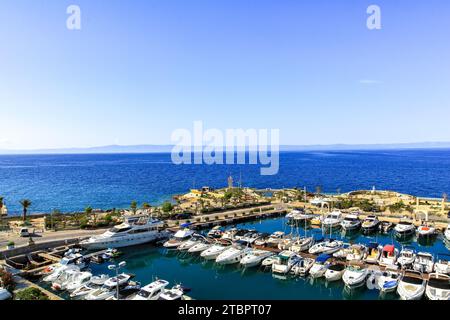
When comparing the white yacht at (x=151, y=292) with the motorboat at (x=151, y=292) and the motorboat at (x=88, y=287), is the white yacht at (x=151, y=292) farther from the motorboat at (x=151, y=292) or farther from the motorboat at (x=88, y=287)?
the motorboat at (x=88, y=287)

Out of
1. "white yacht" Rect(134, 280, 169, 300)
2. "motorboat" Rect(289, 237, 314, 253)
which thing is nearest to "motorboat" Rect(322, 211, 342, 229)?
"motorboat" Rect(289, 237, 314, 253)

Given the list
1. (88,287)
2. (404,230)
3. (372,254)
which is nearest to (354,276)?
(372,254)

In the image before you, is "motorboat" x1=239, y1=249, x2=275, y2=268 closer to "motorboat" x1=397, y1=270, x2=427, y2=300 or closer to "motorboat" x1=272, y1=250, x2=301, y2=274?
"motorboat" x1=272, y1=250, x2=301, y2=274
